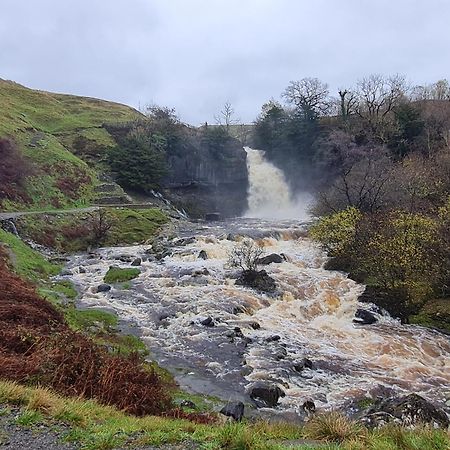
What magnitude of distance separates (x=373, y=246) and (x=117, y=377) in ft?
47.3

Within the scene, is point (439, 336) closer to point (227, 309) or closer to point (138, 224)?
point (227, 309)

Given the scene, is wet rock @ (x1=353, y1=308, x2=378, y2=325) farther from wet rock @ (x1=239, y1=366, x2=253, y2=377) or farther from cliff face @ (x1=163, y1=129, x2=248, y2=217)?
cliff face @ (x1=163, y1=129, x2=248, y2=217)

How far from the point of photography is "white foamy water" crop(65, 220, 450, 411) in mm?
12703

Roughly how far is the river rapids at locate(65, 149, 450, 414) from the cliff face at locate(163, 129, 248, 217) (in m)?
29.0

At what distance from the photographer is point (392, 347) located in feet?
50.2

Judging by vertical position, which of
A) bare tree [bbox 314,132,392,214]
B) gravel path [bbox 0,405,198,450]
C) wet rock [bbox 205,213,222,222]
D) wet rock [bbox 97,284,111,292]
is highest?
bare tree [bbox 314,132,392,214]

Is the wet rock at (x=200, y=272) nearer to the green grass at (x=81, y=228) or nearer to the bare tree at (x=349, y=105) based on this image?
the green grass at (x=81, y=228)

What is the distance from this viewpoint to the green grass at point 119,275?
22641 millimetres

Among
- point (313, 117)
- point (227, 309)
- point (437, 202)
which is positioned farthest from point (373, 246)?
point (313, 117)

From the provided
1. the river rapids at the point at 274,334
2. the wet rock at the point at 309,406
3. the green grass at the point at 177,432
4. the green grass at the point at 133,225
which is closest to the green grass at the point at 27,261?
the river rapids at the point at 274,334

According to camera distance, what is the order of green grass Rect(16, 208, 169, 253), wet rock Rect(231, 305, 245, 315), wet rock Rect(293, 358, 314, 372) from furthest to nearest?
green grass Rect(16, 208, 169, 253), wet rock Rect(231, 305, 245, 315), wet rock Rect(293, 358, 314, 372)

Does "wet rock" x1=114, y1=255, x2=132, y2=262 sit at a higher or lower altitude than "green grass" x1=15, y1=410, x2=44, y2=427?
lower

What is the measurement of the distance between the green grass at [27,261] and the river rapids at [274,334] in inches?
58.5

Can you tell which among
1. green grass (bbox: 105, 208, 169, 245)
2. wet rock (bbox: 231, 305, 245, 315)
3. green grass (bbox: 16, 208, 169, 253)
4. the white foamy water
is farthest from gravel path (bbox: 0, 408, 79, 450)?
green grass (bbox: 105, 208, 169, 245)
